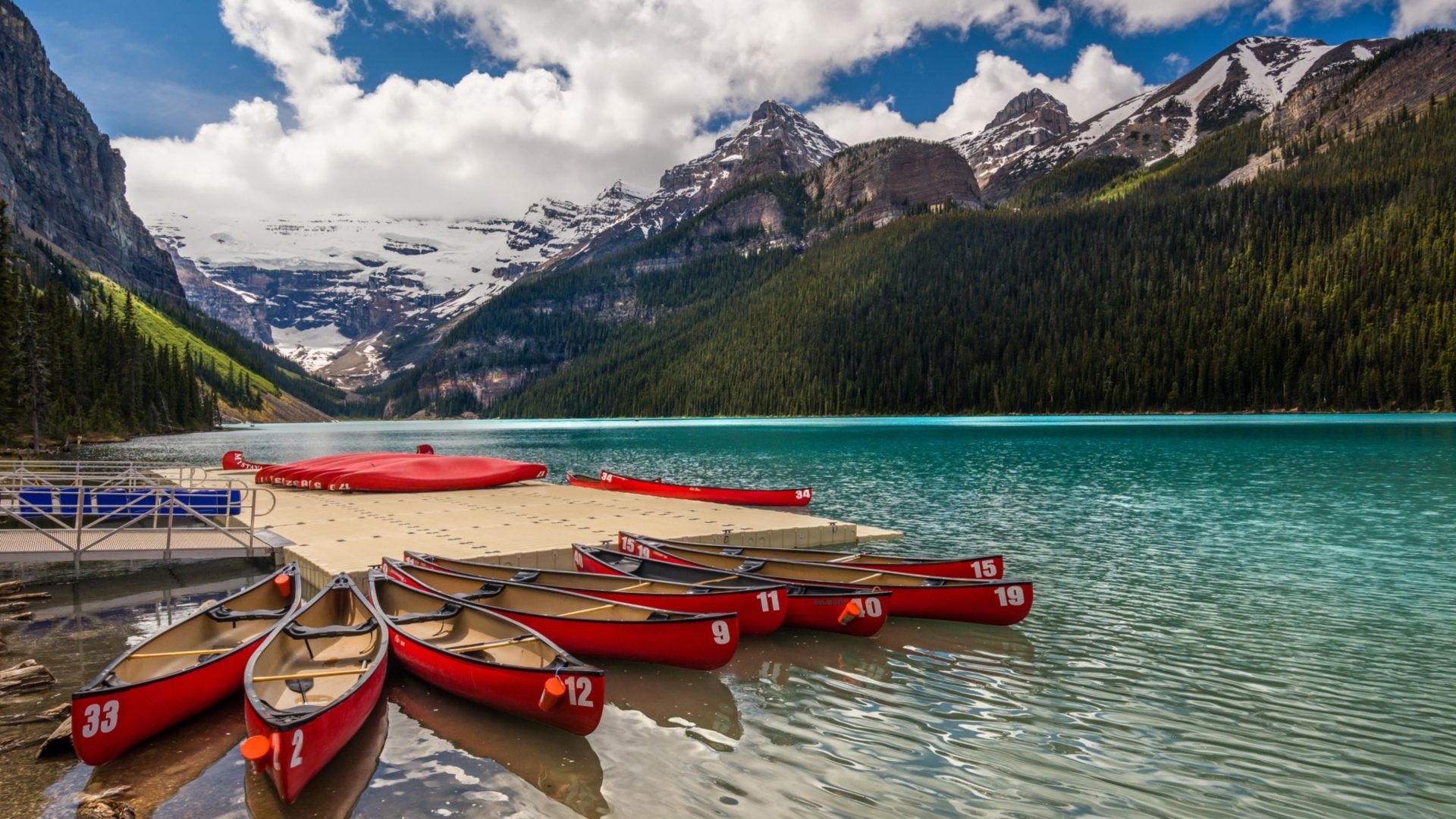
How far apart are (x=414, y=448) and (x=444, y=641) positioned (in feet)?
294

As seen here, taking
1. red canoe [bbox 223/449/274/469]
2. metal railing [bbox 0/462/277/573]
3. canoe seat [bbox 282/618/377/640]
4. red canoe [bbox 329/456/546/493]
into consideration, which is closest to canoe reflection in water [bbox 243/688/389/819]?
canoe seat [bbox 282/618/377/640]

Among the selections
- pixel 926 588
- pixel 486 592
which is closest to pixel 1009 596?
pixel 926 588

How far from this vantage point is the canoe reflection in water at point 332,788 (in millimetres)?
8195

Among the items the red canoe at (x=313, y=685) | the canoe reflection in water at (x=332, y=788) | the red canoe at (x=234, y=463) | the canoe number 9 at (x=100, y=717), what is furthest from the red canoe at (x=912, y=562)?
the red canoe at (x=234, y=463)

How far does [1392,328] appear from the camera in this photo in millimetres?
122562

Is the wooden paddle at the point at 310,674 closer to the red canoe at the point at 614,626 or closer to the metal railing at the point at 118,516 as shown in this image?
the red canoe at the point at 614,626

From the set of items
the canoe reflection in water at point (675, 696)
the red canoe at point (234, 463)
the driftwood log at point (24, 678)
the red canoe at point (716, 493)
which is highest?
the red canoe at point (234, 463)

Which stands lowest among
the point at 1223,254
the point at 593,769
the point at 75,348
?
the point at 593,769

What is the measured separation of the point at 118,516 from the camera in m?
27.7

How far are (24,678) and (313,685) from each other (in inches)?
199

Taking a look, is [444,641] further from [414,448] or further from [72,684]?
[414,448]

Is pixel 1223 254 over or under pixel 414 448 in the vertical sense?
over

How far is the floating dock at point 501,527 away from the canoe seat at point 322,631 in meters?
4.91

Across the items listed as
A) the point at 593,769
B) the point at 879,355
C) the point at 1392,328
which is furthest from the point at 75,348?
the point at 1392,328
